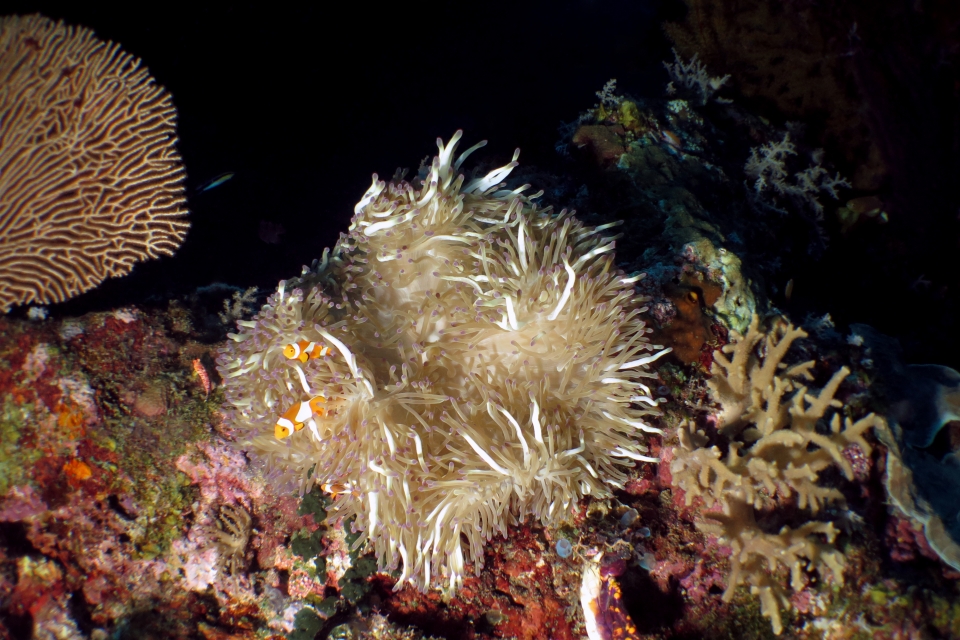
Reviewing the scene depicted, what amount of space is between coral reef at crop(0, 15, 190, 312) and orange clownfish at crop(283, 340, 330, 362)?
64.4 inches

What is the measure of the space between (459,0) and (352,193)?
2.11 meters

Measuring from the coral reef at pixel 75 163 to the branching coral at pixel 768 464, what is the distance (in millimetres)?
3458

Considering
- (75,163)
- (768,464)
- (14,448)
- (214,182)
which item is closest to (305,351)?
(75,163)

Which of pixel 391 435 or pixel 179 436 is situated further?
pixel 179 436

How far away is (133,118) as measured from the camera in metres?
2.96

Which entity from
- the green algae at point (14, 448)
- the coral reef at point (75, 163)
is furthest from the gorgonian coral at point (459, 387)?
the green algae at point (14, 448)

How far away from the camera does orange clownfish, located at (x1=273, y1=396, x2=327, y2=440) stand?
7.10ft

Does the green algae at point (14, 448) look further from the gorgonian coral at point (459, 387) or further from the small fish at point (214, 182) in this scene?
the small fish at point (214, 182)

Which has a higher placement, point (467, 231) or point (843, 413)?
point (467, 231)

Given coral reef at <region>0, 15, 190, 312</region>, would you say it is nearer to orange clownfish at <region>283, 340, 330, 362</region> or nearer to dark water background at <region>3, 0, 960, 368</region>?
dark water background at <region>3, 0, 960, 368</region>

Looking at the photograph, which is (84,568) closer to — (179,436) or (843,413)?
(179,436)

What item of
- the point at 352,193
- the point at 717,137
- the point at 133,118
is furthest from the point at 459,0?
the point at 133,118

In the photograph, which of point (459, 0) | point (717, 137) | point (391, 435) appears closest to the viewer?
point (391, 435)

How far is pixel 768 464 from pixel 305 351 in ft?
6.99
